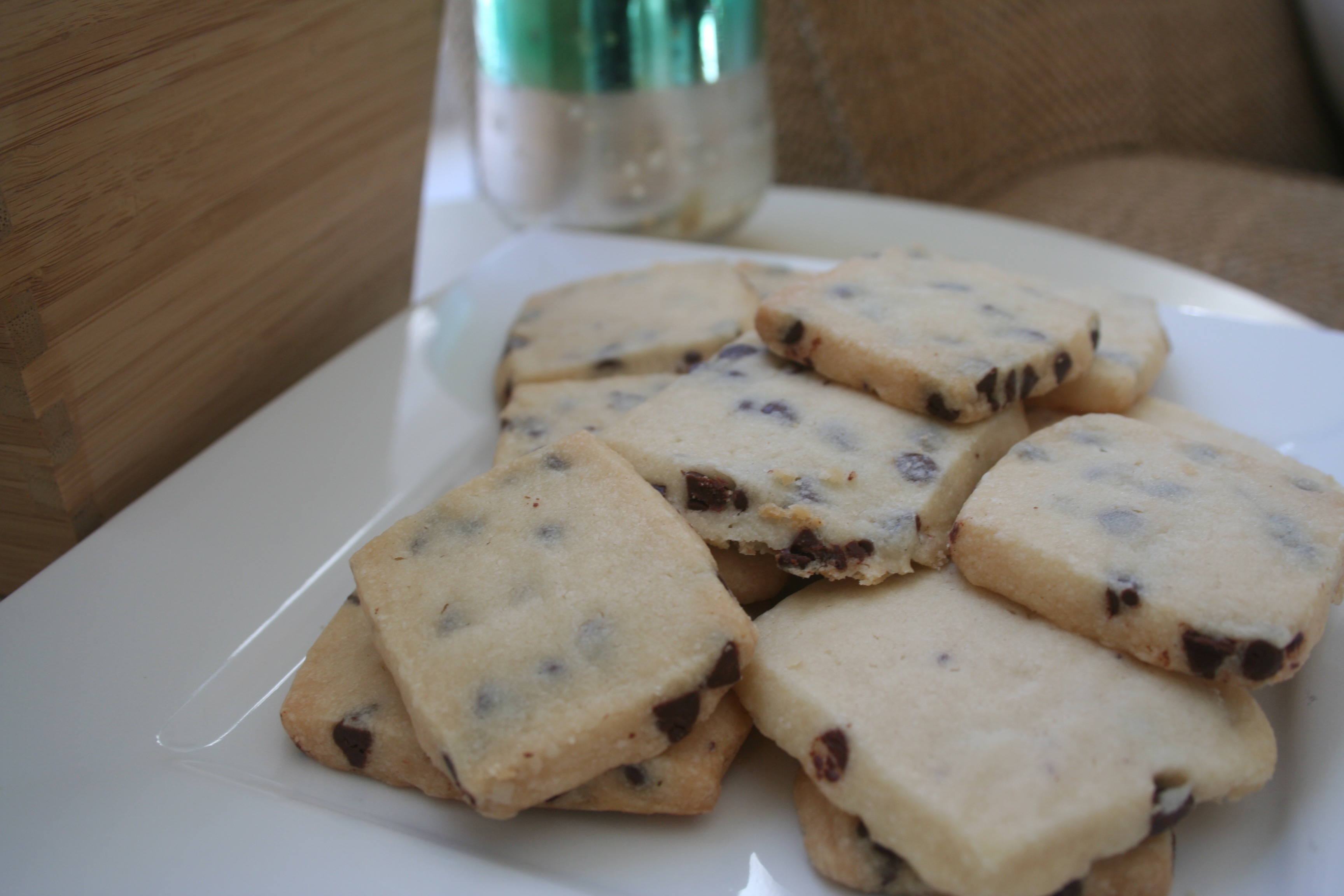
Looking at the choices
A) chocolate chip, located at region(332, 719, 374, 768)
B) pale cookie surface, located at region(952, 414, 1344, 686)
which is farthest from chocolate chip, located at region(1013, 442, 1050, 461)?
chocolate chip, located at region(332, 719, 374, 768)

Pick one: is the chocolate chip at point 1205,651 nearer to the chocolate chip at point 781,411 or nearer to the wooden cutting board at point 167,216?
the chocolate chip at point 781,411

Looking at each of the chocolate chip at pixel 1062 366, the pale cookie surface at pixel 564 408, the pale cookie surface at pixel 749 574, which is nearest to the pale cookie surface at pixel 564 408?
the pale cookie surface at pixel 564 408

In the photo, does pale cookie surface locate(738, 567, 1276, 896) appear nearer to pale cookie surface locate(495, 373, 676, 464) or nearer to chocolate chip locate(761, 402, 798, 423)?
chocolate chip locate(761, 402, 798, 423)

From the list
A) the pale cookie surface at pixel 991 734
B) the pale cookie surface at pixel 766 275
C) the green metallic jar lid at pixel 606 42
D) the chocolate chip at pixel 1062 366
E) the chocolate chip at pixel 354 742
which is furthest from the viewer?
the green metallic jar lid at pixel 606 42

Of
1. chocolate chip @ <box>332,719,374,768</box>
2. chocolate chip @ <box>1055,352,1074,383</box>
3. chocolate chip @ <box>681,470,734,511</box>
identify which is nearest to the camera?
chocolate chip @ <box>332,719,374,768</box>

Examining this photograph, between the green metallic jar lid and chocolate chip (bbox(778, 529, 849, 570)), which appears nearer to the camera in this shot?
chocolate chip (bbox(778, 529, 849, 570))
